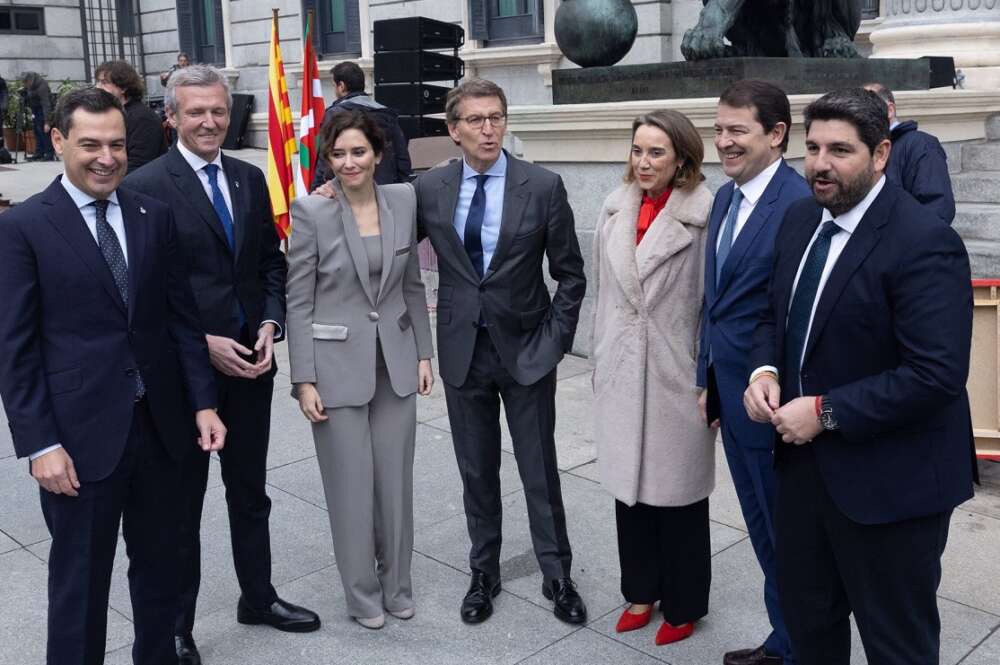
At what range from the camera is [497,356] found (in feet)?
14.0

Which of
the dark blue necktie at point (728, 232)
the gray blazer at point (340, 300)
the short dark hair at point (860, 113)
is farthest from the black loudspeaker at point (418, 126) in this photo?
the short dark hair at point (860, 113)

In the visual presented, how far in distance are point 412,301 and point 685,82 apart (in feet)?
12.6

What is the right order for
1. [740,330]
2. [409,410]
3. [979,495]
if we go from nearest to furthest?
[740,330] → [409,410] → [979,495]

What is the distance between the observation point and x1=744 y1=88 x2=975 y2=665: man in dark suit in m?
2.70

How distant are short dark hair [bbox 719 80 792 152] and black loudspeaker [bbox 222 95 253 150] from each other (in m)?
19.9

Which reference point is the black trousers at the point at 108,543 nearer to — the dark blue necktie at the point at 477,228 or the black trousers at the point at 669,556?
the dark blue necktie at the point at 477,228

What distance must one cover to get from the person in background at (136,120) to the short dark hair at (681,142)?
5446 mm

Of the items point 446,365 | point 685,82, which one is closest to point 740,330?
point 446,365

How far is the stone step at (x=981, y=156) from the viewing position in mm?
8797

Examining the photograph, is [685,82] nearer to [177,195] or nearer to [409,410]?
[409,410]

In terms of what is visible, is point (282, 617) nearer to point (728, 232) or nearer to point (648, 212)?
point (648, 212)

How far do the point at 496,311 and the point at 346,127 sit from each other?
35.7 inches

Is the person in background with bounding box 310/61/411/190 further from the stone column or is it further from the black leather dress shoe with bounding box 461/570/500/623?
the black leather dress shoe with bounding box 461/570/500/623

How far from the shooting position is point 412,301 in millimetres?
4348
